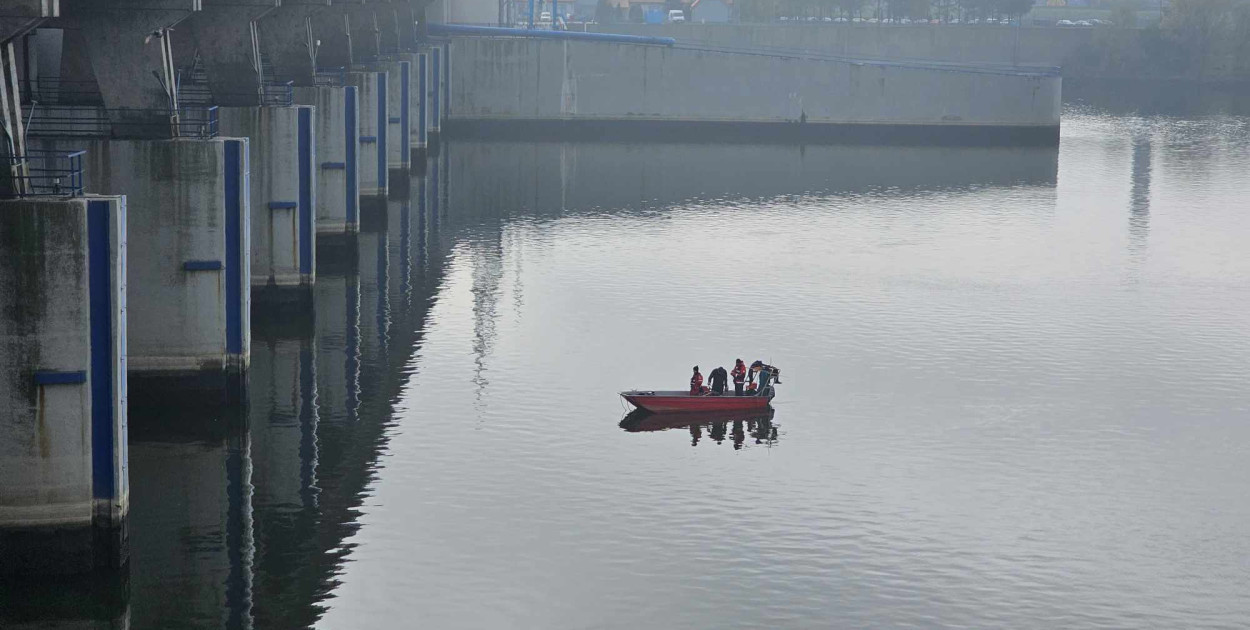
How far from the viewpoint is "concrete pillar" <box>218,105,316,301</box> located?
5975 cm

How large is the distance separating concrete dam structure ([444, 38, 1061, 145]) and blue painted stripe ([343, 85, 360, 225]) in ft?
202

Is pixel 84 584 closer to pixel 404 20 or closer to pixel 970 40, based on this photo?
pixel 404 20

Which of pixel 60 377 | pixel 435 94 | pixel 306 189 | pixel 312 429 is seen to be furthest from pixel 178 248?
pixel 435 94

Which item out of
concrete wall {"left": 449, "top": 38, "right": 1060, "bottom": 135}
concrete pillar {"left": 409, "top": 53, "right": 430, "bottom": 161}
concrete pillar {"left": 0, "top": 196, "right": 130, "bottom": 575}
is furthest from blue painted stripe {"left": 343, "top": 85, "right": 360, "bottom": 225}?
concrete wall {"left": 449, "top": 38, "right": 1060, "bottom": 135}

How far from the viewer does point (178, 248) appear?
151 ft

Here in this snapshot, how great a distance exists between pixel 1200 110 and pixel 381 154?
11054cm

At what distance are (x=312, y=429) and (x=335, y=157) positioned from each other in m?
28.7

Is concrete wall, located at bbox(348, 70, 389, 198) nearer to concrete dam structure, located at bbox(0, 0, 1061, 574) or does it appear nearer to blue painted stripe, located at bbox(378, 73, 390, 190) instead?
blue painted stripe, located at bbox(378, 73, 390, 190)

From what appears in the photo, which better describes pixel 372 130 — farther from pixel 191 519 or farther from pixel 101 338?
pixel 101 338

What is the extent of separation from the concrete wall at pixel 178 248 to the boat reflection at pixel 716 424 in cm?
1221

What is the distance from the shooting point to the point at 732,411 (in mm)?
51438

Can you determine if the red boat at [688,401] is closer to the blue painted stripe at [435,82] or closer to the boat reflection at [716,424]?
the boat reflection at [716,424]

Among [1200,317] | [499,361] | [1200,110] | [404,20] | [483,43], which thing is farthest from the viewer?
[1200,110]

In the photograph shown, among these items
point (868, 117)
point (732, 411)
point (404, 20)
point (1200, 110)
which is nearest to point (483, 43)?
point (404, 20)
